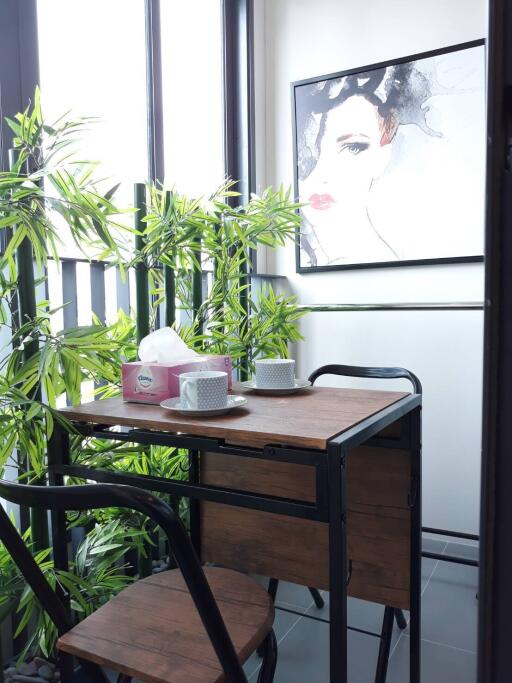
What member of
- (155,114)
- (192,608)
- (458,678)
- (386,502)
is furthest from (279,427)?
(155,114)

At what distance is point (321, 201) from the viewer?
2.51m

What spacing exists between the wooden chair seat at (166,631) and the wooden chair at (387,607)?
34 centimetres

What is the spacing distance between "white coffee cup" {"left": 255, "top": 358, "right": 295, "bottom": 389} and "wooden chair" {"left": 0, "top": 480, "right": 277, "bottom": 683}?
1.43 ft

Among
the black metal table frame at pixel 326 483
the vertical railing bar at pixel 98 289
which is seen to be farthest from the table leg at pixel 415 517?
the vertical railing bar at pixel 98 289

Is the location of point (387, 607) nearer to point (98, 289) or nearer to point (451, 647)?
point (451, 647)

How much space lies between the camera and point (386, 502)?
131 cm

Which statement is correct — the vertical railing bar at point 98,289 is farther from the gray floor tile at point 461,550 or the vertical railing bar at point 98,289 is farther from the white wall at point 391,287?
the gray floor tile at point 461,550

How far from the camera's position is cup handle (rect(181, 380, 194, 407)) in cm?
108

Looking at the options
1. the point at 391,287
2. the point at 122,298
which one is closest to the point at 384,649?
the point at 122,298

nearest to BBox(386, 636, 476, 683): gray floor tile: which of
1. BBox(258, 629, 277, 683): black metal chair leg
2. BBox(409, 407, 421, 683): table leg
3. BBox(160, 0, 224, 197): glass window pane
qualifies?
BBox(409, 407, 421, 683): table leg

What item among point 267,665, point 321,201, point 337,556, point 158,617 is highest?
point 321,201

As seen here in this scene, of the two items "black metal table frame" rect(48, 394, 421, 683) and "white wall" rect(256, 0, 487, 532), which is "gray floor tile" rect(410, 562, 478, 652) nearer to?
"white wall" rect(256, 0, 487, 532)

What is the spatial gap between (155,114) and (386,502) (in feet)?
5.51

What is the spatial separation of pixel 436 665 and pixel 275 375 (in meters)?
0.96
